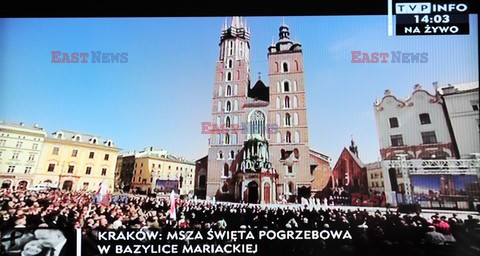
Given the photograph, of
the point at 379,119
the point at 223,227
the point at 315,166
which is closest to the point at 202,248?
the point at 223,227

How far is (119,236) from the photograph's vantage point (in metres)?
3.15

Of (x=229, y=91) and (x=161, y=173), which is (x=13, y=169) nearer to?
(x=161, y=173)

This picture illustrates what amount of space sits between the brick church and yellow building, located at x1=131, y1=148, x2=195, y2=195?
131 mm

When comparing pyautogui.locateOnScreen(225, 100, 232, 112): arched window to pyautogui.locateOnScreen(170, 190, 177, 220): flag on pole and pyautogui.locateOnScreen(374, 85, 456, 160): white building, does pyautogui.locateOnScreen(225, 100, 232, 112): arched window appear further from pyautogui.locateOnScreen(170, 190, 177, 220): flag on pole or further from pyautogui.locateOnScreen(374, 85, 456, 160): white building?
pyautogui.locateOnScreen(374, 85, 456, 160): white building

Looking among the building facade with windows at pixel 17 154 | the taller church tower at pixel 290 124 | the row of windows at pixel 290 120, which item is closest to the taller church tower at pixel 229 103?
the taller church tower at pixel 290 124

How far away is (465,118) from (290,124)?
1.76 metres

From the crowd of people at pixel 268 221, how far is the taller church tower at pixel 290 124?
33 cm

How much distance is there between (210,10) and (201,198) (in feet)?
6.80

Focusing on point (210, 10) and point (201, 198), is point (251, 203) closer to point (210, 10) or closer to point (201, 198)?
point (201, 198)

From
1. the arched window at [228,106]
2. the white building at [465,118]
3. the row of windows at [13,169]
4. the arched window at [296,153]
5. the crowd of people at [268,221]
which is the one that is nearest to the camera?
the crowd of people at [268,221]

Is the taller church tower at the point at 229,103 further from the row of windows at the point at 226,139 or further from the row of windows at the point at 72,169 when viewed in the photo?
the row of windows at the point at 72,169

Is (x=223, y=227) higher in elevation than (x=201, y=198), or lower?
lower

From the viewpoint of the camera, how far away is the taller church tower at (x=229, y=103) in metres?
3.61

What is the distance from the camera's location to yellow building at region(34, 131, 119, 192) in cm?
348
